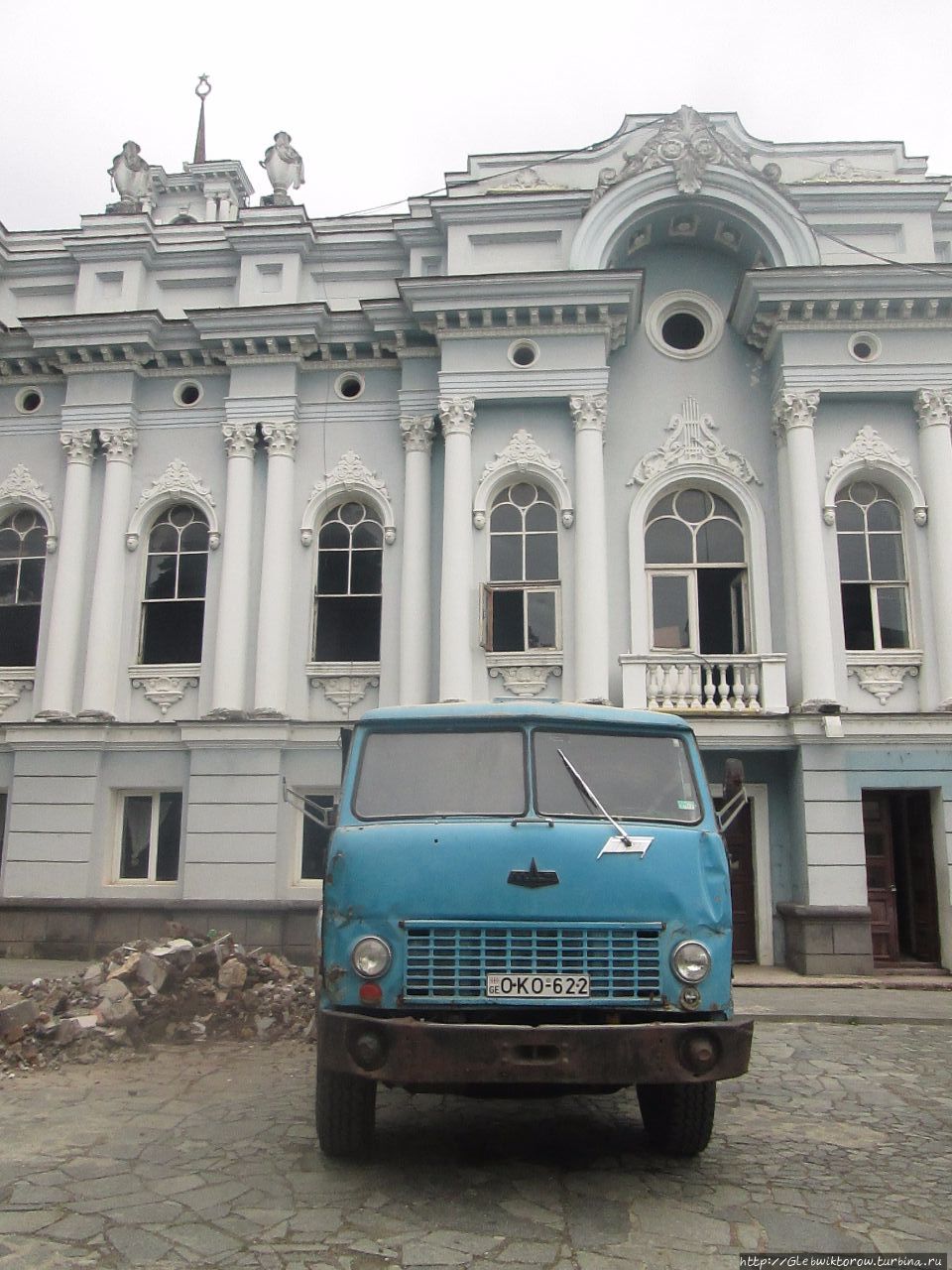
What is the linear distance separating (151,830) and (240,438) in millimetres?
5961

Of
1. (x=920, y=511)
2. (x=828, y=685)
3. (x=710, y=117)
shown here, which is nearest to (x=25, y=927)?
(x=828, y=685)

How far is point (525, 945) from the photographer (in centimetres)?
530

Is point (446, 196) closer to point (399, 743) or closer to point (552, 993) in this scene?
point (399, 743)

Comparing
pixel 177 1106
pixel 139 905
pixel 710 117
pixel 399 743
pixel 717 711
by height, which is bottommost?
pixel 177 1106

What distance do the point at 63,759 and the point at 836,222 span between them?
13.8 metres

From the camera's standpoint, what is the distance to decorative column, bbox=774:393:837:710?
13930mm

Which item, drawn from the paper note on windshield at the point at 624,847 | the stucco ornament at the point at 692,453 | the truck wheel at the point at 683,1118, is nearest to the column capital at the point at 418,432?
the stucco ornament at the point at 692,453

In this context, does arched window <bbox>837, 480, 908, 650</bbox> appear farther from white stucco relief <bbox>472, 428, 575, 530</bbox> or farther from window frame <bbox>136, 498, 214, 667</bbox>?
window frame <bbox>136, 498, 214, 667</bbox>

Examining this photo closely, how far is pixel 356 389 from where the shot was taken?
16219 mm

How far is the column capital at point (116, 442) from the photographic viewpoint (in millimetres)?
16047

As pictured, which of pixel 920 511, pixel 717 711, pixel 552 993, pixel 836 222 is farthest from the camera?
pixel 836 222

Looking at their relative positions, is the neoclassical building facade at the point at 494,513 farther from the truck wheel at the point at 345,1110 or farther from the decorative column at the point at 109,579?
the truck wheel at the point at 345,1110

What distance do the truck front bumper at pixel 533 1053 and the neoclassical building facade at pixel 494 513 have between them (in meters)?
8.79

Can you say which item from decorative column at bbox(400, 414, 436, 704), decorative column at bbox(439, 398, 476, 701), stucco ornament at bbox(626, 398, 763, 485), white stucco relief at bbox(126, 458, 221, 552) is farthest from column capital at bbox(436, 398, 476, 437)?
white stucco relief at bbox(126, 458, 221, 552)
